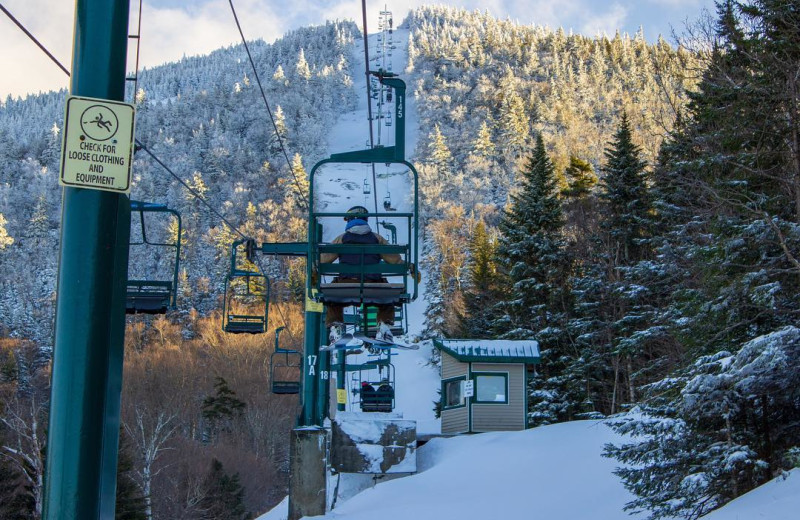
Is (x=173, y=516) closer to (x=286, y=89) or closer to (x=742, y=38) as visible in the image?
(x=742, y=38)

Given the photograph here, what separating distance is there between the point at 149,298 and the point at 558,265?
18289 mm

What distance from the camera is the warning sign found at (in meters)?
2.75

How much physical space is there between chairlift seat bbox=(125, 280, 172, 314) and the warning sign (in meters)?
7.96

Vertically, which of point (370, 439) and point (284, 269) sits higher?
point (284, 269)

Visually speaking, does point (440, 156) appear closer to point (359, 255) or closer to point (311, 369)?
point (311, 369)

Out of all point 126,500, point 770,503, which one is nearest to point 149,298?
point 770,503

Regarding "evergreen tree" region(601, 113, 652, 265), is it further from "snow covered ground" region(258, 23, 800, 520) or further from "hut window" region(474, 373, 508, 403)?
"snow covered ground" region(258, 23, 800, 520)

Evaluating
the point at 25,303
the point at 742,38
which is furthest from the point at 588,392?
the point at 25,303

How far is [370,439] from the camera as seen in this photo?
57.0ft

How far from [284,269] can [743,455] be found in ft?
234

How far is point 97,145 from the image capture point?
2799mm

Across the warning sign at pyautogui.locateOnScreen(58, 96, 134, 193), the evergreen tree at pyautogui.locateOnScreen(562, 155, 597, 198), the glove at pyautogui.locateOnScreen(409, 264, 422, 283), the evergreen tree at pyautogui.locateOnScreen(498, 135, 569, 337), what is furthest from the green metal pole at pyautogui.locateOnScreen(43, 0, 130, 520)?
the evergreen tree at pyautogui.locateOnScreen(562, 155, 597, 198)

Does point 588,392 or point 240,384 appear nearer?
point 588,392

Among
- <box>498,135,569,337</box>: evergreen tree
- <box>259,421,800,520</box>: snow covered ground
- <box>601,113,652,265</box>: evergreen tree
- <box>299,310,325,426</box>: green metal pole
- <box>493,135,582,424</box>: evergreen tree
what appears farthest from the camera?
<box>498,135,569,337</box>: evergreen tree
